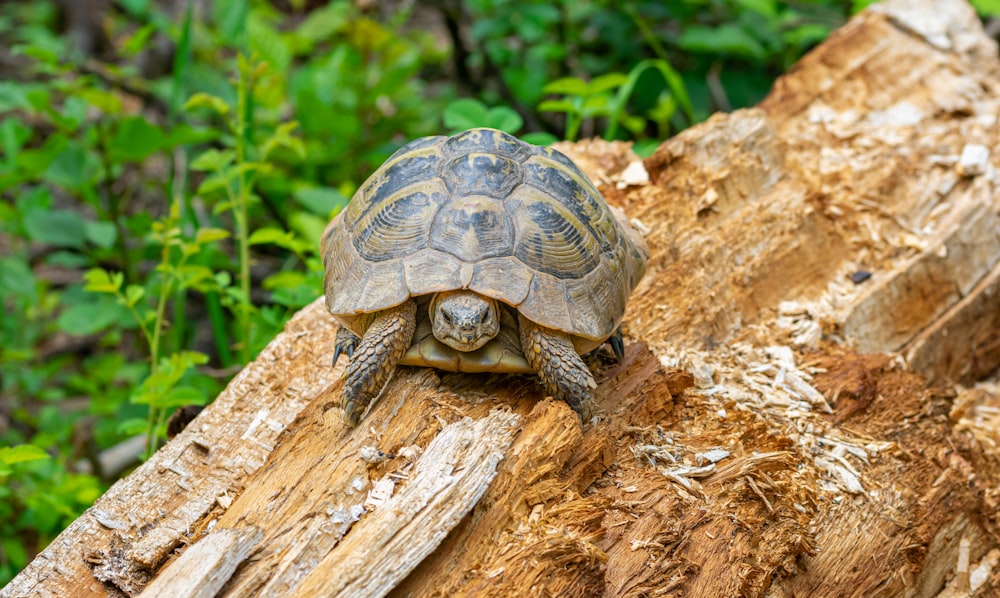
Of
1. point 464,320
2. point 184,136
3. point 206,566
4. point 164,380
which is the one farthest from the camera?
point 184,136

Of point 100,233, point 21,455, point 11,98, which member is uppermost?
point 11,98

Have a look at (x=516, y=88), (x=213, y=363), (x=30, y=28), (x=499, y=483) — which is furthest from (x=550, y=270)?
(x=30, y=28)

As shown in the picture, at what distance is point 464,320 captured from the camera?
2.37 meters

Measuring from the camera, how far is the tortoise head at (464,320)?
238cm

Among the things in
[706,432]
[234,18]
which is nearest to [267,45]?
[234,18]

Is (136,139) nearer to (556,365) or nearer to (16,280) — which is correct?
(16,280)

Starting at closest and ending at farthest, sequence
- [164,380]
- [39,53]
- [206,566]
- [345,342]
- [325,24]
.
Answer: [206,566], [345,342], [164,380], [39,53], [325,24]

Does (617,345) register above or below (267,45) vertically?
below

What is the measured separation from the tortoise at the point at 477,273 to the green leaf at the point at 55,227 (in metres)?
2.19

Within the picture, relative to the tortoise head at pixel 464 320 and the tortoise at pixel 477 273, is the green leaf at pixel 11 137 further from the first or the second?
the tortoise head at pixel 464 320

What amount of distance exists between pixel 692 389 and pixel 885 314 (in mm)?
1094

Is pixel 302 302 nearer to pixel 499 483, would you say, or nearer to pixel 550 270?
pixel 550 270

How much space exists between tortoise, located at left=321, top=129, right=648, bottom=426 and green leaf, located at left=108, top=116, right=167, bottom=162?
1.97 m

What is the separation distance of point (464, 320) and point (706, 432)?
88 cm
